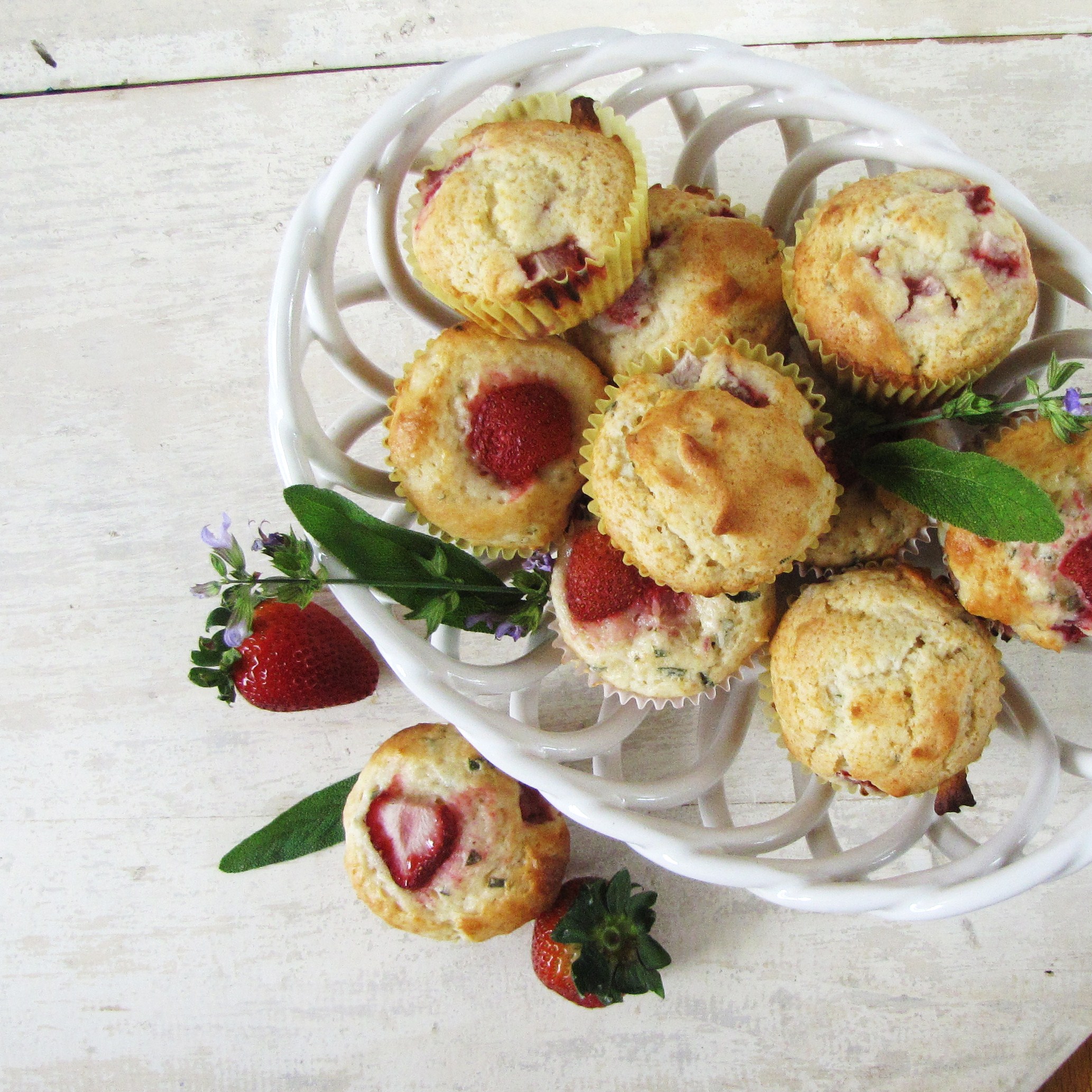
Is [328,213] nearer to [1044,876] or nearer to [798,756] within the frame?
[798,756]

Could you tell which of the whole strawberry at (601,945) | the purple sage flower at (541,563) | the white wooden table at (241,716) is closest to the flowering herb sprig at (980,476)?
the purple sage flower at (541,563)

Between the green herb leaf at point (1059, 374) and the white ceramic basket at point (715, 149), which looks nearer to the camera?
the green herb leaf at point (1059, 374)

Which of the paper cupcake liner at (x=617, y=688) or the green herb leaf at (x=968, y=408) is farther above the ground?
the green herb leaf at (x=968, y=408)

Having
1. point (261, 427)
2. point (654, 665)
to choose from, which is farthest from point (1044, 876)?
point (261, 427)

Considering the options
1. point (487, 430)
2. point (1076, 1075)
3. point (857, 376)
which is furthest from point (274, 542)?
point (1076, 1075)

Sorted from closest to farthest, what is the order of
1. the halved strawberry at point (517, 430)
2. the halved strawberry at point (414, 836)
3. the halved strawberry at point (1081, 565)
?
the halved strawberry at point (1081, 565), the halved strawberry at point (517, 430), the halved strawberry at point (414, 836)

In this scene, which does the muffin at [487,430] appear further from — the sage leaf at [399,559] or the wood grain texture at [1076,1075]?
the wood grain texture at [1076,1075]
